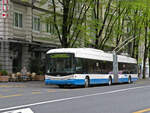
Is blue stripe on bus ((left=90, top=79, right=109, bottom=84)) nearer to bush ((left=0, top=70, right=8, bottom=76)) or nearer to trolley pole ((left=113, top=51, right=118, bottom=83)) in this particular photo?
trolley pole ((left=113, top=51, right=118, bottom=83))

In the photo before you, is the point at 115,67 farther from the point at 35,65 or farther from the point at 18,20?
the point at 18,20

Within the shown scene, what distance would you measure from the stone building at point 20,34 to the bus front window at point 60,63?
835 centimetres

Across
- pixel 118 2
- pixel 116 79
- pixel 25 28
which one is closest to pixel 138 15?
pixel 118 2

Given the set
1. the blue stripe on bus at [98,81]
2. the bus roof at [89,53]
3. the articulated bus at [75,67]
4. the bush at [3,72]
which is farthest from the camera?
the bush at [3,72]

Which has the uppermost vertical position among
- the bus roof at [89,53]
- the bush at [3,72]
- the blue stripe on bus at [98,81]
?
the bus roof at [89,53]

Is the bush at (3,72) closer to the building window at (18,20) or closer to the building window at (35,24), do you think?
the building window at (18,20)

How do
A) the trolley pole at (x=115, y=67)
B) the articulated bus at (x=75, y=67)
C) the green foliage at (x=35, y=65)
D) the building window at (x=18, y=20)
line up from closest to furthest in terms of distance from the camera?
the articulated bus at (x=75, y=67)
the trolley pole at (x=115, y=67)
the building window at (x=18, y=20)
the green foliage at (x=35, y=65)

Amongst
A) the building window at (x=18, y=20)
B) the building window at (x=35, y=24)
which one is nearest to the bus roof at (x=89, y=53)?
the building window at (x=35, y=24)

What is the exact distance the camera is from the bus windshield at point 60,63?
2441 centimetres

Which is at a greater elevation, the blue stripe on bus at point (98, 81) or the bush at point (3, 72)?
the bush at point (3, 72)

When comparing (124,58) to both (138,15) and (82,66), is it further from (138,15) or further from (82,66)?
(82,66)

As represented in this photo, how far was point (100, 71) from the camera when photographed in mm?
29094

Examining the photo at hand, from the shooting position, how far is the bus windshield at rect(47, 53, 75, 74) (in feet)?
80.1

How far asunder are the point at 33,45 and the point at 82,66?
12242 millimetres
